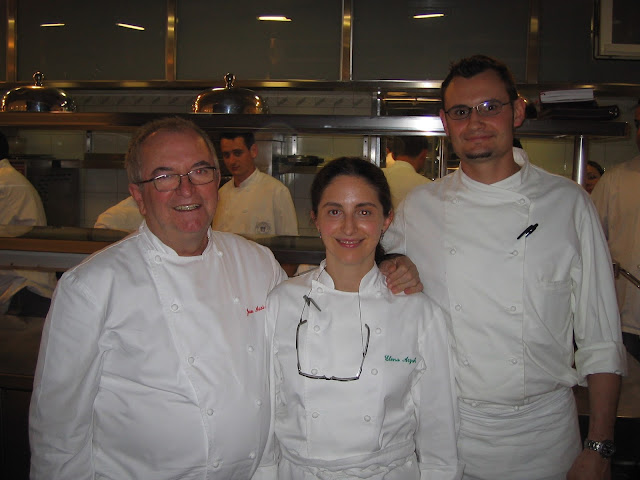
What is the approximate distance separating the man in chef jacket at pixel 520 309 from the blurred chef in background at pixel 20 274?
2.01 m

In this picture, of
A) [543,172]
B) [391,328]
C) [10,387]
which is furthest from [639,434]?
[10,387]

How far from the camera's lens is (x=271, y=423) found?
4.52 feet

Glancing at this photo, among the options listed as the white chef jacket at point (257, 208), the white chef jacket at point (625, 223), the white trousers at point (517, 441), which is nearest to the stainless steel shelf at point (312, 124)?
the white trousers at point (517, 441)

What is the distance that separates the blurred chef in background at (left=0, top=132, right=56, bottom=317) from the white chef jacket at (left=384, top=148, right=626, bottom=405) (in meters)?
2.00

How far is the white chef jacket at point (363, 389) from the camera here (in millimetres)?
1289

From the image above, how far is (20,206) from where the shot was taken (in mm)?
2732

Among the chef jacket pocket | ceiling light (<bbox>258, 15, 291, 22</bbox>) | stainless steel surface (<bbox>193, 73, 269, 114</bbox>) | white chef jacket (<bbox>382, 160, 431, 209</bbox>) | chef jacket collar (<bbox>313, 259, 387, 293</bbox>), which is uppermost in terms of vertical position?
ceiling light (<bbox>258, 15, 291, 22</bbox>)

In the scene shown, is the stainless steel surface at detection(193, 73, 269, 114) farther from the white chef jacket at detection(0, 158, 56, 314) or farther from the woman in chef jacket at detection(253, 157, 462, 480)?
the white chef jacket at detection(0, 158, 56, 314)

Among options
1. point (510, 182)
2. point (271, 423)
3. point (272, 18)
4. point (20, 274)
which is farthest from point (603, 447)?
point (272, 18)

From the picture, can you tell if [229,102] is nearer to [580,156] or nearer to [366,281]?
[366,281]

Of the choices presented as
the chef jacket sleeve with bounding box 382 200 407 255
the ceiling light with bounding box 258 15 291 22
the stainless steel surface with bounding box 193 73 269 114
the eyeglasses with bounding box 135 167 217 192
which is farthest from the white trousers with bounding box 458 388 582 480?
the ceiling light with bounding box 258 15 291 22

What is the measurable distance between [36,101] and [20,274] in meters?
0.84

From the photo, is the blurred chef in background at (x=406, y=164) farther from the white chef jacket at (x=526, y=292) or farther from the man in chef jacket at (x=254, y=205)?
the white chef jacket at (x=526, y=292)

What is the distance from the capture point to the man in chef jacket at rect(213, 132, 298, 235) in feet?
9.96
